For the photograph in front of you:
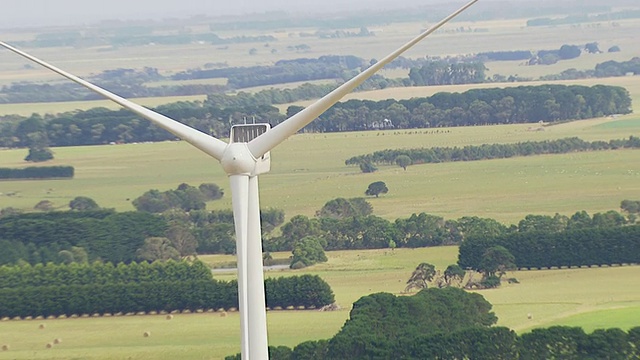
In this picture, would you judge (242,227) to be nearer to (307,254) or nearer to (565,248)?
(565,248)

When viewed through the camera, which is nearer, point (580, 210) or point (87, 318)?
point (87, 318)

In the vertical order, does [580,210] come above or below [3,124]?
below

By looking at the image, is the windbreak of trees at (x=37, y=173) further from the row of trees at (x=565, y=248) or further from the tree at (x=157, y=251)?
the row of trees at (x=565, y=248)

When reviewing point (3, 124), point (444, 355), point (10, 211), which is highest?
point (3, 124)

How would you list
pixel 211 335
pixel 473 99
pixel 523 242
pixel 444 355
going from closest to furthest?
pixel 444 355 < pixel 211 335 < pixel 523 242 < pixel 473 99

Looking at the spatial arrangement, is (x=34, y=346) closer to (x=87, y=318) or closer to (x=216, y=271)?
(x=87, y=318)

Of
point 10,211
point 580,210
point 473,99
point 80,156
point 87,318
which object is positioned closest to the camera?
point 87,318

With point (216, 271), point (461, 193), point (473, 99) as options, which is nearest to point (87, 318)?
point (216, 271)
